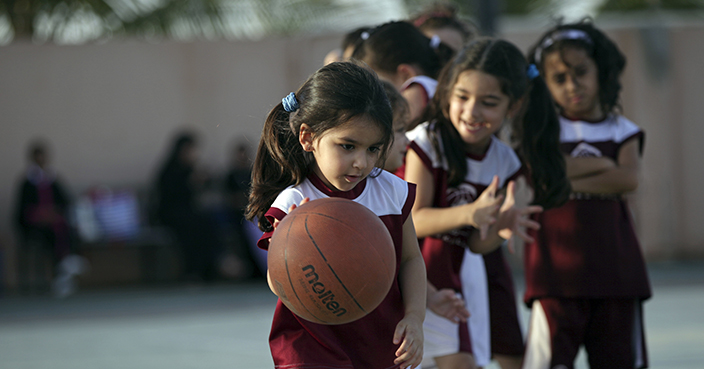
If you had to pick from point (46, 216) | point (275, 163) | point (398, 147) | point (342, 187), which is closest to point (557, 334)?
point (398, 147)

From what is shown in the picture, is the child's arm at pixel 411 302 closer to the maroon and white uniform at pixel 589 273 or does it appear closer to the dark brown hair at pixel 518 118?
the dark brown hair at pixel 518 118

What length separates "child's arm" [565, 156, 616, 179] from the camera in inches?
133

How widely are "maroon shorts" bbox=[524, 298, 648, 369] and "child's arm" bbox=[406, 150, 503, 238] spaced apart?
816 mm

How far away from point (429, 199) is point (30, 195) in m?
8.14

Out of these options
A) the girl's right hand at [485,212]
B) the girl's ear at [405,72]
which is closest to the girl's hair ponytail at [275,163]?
the girl's right hand at [485,212]

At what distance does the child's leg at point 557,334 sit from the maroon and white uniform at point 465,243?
29 centimetres

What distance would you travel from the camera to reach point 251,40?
11492 millimetres

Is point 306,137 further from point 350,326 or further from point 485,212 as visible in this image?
point 485,212

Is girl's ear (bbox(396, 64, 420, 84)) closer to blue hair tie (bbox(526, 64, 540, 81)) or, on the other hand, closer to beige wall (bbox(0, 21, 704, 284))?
blue hair tie (bbox(526, 64, 540, 81))

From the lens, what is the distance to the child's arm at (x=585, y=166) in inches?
133

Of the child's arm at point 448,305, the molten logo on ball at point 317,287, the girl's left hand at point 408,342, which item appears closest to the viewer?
the molten logo on ball at point 317,287

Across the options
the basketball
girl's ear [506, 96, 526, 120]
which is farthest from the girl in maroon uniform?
the basketball

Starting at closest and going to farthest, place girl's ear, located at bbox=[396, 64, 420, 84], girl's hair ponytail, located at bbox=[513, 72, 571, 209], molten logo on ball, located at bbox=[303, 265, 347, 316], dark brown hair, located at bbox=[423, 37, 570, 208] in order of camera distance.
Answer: molten logo on ball, located at bbox=[303, 265, 347, 316] < dark brown hair, located at bbox=[423, 37, 570, 208] < girl's hair ponytail, located at bbox=[513, 72, 571, 209] < girl's ear, located at bbox=[396, 64, 420, 84]

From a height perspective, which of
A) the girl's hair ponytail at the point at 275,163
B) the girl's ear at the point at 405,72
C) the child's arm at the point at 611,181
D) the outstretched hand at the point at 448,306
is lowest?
the outstretched hand at the point at 448,306
